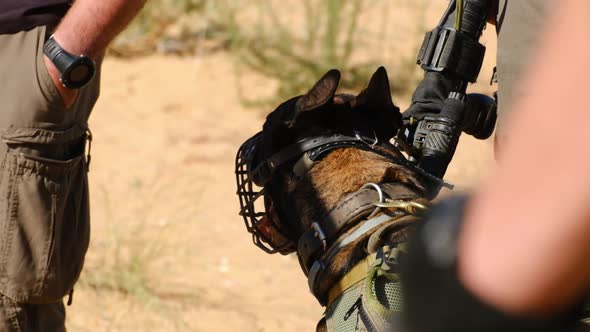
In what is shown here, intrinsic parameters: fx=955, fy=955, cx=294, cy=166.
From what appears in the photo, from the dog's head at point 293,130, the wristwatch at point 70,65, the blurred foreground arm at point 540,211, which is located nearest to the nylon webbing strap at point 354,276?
the dog's head at point 293,130


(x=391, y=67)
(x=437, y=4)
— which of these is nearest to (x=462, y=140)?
(x=391, y=67)

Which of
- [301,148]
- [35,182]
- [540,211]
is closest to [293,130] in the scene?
[301,148]

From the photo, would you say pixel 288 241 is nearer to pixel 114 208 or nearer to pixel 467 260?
pixel 467 260

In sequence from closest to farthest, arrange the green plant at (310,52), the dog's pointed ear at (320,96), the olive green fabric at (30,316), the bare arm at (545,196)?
the bare arm at (545,196)
the dog's pointed ear at (320,96)
the olive green fabric at (30,316)
the green plant at (310,52)

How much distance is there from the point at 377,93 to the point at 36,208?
100 cm

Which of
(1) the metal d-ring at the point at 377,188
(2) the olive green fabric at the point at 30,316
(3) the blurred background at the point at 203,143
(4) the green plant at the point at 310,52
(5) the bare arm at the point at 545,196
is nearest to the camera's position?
(5) the bare arm at the point at 545,196

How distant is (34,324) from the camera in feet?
9.41

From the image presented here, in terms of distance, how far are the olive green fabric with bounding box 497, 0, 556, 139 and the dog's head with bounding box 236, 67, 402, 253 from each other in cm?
30

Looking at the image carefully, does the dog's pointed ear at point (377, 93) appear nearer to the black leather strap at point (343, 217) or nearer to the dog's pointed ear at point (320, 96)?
the dog's pointed ear at point (320, 96)

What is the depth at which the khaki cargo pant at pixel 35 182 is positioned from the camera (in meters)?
2.56

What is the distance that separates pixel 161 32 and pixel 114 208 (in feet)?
8.34

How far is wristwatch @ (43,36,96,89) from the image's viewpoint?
246cm

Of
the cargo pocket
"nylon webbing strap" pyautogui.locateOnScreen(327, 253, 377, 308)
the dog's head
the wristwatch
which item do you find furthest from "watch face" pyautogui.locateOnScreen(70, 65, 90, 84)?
"nylon webbing strap" pyautogui.locateOnScreen(327, 253, 377, 308)

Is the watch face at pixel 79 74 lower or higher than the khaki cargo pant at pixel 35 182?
higher
